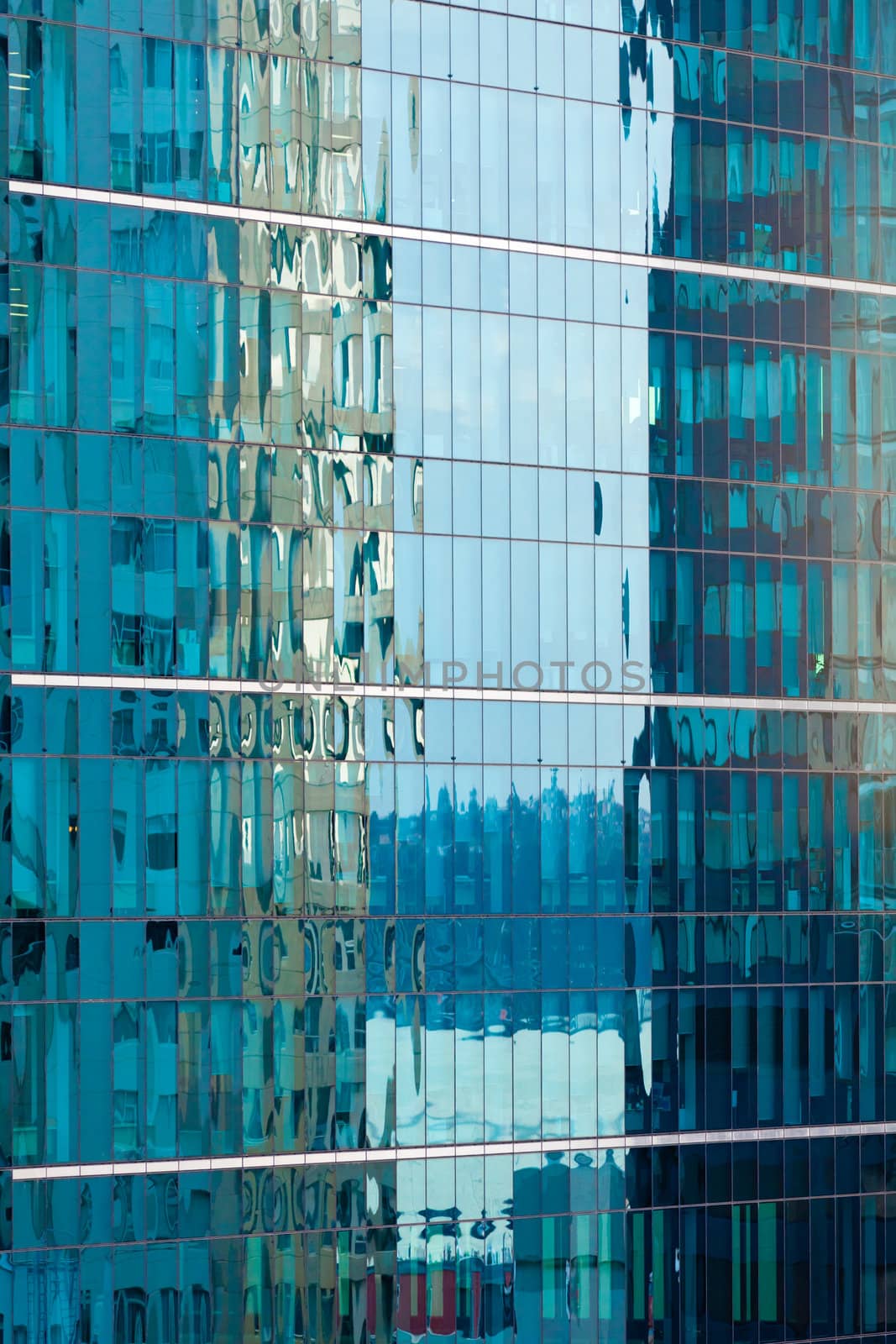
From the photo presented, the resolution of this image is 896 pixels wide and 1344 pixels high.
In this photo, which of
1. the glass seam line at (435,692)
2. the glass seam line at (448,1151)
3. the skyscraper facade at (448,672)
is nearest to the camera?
the glass seam line at (448,1151)

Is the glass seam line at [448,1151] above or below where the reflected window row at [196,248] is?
below

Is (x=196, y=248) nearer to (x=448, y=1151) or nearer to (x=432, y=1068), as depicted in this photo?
(x=432, y=1068)

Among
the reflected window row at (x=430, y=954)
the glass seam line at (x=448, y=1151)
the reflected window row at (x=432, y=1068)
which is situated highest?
the reflected window row at (x=430, y=954)

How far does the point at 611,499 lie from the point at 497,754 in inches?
276

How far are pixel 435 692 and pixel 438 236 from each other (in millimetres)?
10887

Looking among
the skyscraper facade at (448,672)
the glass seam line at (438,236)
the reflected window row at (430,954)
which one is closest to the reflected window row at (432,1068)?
the skyscraper facade at (448,672)

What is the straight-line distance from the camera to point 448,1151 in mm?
42688

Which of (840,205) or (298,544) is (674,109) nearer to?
(840,205)

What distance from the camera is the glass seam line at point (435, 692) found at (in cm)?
4012

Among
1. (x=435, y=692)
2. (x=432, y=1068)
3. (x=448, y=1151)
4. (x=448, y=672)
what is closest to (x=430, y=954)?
(x=432, y=1068)

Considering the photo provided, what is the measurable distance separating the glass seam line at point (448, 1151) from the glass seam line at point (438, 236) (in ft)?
69.0

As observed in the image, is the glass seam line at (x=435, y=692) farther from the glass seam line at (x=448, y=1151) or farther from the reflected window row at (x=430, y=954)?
the glass seam line at (x=448, y=1151)

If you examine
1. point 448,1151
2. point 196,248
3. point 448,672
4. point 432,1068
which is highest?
point 196,248

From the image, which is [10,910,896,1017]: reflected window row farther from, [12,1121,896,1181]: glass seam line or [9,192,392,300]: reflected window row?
[9,192,392,300]: reflected window row
